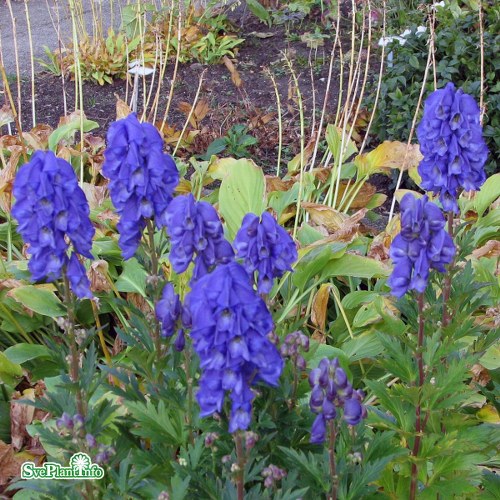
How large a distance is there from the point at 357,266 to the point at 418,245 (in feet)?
4.69

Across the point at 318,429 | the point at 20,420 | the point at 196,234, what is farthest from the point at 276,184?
the point at 318,429

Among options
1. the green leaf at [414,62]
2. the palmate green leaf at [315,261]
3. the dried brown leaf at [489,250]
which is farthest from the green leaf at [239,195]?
the green leaf at [414,62]

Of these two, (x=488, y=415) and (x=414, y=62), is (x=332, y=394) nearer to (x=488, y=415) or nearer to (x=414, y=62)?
(x=488, y=415)

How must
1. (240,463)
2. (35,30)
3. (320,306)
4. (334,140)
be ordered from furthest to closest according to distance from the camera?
(35,30) < (334,140) < (320,306) < (240,463)

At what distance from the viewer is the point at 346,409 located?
1737mm

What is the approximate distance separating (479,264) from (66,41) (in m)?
6.31

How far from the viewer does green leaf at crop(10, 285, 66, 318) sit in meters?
3.33

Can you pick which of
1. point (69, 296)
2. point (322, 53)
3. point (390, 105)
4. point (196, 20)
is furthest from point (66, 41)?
point (69, 296)

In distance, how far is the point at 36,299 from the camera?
3.35 meters

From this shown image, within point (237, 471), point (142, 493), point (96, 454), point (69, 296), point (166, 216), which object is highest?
point (166, 216)

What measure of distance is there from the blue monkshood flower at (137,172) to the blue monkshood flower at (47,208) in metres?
0.13

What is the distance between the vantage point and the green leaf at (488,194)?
4.10 meters

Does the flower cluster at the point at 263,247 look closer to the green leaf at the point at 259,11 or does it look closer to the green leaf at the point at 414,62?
the green leaf at the point at 414,62

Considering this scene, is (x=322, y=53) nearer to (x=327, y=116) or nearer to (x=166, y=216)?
(x=327, y=116)
